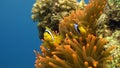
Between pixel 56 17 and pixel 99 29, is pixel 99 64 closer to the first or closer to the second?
pixel 99 29

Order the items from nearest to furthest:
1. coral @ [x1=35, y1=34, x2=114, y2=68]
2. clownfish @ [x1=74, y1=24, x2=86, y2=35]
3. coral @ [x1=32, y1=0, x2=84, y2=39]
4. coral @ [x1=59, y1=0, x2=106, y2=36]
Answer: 1. coral @ [x1=35, y1=34, x2=114, y2=68]
2. clownfish @ [x1=74, y1=24, x2=86, y2=35]
3. coral @ [x1=59, y1=0, x2=106, y2=36]
4. coral @ [x1=32, y1=0, x2=84, y2=39]

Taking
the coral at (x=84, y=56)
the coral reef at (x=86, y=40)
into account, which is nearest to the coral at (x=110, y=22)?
the coral reef at (x=86, y=40)

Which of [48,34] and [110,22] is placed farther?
[110,22]

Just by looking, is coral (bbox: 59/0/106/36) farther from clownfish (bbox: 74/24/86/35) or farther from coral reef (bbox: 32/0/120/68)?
clownfish (bbox: 74/24/86/35)

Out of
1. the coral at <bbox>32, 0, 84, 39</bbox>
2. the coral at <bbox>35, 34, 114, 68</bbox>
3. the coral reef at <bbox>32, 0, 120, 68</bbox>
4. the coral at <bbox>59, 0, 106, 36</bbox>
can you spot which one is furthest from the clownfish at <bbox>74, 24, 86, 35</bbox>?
the coral at <bbox>32, 0, 84, 39</bbox>

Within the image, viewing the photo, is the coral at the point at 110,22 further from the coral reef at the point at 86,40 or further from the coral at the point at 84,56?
the coral at the point at 84,56

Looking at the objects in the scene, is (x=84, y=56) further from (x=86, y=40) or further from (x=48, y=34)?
(x=48, y=34)

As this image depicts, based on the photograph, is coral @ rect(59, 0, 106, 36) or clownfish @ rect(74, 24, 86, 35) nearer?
clownfish @ rect(74, 24, 86, 35)

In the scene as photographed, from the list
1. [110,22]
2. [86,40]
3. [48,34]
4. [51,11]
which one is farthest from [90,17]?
[51,11]

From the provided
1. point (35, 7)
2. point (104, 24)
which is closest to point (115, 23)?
point (104, 24)
